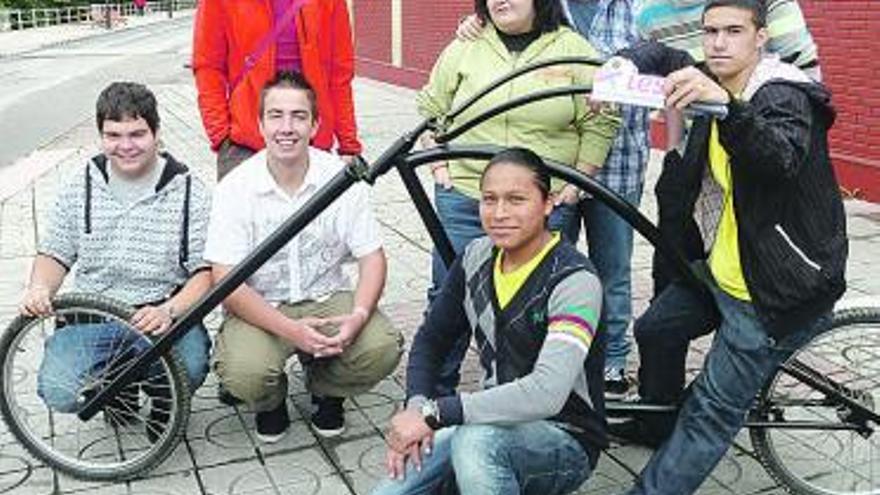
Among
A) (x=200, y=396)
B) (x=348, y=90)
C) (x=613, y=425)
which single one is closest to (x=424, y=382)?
(x=613, y=425)

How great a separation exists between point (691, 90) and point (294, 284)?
176 centimetres

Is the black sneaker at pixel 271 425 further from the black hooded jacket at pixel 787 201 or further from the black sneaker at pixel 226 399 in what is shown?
the black hooded jacket at pixel 787 201

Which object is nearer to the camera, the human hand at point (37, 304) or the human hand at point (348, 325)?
the human hand at point (37, 304)

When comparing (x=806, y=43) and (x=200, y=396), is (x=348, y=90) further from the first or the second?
(x=806, y=43)

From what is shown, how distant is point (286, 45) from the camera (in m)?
3.92

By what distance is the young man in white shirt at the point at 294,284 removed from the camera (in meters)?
3.38

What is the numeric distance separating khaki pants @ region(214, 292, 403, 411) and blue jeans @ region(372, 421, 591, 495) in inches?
31.6

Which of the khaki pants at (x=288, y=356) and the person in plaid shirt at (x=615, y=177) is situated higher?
the person in plaid shirt at (x=615, y=177)

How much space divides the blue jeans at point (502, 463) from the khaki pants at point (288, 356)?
802 mm

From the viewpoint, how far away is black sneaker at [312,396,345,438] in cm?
364

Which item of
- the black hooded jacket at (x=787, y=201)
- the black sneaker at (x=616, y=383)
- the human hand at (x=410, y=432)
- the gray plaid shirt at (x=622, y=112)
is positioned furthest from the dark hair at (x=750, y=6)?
the black sneaker at (x=616, y=383)

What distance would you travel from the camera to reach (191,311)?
Answer: 10.2 feet

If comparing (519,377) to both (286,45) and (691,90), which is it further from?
(286,45)

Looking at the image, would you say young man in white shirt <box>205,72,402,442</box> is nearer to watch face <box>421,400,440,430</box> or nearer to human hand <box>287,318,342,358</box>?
human hand <box>287,318,342,358</box>
